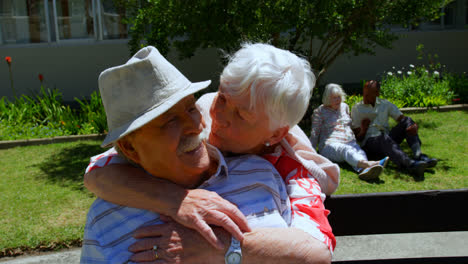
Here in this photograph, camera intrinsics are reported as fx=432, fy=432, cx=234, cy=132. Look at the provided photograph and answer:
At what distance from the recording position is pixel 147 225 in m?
1.58

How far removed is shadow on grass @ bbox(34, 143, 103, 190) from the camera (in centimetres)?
590

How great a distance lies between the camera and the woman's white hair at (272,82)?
5.41 feet

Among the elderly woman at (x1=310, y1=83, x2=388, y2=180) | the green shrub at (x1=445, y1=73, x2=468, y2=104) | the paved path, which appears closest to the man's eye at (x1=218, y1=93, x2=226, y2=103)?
the paved path

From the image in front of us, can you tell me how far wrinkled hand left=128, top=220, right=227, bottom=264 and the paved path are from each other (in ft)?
7.82

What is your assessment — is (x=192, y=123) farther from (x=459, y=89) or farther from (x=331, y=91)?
(x=459, y=89)

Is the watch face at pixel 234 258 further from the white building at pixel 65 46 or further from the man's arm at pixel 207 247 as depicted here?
the white building at pixel 65 46

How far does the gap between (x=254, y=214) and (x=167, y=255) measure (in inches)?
14.0

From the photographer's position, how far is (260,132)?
1749 mm

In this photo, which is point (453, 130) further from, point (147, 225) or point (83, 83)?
point (83, 83)

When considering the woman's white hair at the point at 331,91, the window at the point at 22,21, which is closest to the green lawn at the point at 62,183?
the woman's white hair at the point at 331,91

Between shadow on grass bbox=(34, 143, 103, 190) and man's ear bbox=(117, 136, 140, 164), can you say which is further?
shadow on grass bbox=(34, 143, 103, 190)

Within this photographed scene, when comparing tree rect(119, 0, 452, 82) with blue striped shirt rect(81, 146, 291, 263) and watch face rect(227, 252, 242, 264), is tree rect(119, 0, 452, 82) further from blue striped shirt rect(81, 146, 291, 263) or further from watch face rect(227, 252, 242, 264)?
watch face rect(227, 252, 242, 264)

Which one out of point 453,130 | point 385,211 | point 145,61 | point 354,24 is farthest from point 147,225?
point 453,130

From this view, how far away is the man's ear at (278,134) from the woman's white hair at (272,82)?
0.17 feet
